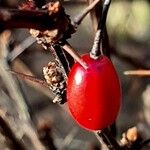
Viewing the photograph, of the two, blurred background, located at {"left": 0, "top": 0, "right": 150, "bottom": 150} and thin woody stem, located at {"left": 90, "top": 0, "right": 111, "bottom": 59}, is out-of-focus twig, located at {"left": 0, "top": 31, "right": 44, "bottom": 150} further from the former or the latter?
thin woody stem, located at {"left": 90, "top": 0, "right": 111, "bottom": 59}

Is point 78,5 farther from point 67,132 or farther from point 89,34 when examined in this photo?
point 67,132

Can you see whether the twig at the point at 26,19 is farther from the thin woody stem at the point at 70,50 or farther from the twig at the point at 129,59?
the twig at the point at 129,59

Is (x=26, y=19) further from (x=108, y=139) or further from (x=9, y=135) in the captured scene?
(x=9, y=135)

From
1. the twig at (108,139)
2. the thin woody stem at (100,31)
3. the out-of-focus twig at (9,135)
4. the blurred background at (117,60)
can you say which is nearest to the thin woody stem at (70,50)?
the thin woody stem at (100,31)

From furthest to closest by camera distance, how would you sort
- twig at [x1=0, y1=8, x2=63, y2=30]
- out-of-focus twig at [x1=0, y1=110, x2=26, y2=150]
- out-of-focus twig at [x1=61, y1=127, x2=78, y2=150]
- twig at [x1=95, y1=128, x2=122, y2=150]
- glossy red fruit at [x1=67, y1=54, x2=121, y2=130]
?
out-of-focus twig at [x1=61, y1=127, x2=78, y2=150], out-of-focus twig at [x1=0, y1=110, x2=26, y2=150], twig at [x1=95, y1=128, x2=122, y2=150], glossy red fruit at [x1=67, y1=54, x2=121, y2=130], twig at [x1=0, y1=8, x2=63, y2=30]

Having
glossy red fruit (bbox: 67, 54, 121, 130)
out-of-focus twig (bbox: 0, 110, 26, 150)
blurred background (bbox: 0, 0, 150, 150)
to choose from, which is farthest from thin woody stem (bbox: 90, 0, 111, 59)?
blurred background (bbox: 0, 0, 150, 150)

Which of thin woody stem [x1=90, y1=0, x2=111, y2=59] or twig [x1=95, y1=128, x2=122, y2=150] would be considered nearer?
thin woody stem [x1=90, y1=0, x2=111, y2=59]
